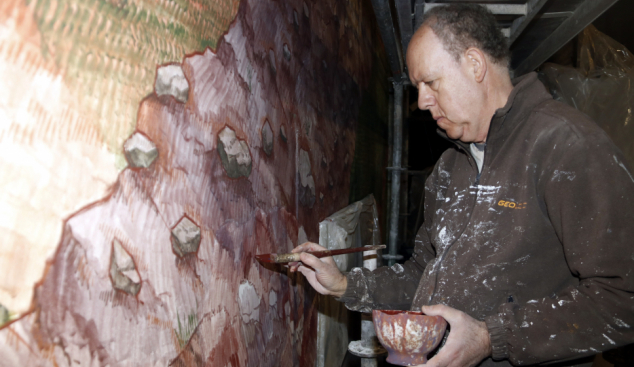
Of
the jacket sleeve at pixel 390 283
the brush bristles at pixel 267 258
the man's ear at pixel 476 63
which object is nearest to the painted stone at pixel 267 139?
the brush bristles at pixel 267 258

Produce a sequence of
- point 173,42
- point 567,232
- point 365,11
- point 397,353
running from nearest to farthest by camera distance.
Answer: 1. point 173,42
2. point 567,232
3. point 397,353
4. point 365,11

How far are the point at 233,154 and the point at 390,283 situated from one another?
0.87 m

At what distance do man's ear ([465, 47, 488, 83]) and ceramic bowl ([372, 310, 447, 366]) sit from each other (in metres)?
0.77

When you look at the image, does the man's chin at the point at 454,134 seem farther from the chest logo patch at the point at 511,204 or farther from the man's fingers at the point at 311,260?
the man's fingers at the point at 311,260

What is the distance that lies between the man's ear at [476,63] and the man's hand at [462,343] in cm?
74

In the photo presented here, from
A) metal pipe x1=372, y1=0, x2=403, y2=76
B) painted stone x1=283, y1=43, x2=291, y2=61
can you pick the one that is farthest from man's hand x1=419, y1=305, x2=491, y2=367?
metal pipe x1=372, y1=0, x2=403, y2=76

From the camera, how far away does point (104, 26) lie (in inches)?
29.9

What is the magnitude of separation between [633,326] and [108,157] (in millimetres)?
1288

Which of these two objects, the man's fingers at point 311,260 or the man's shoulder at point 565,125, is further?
the man's fingers at point 311,260

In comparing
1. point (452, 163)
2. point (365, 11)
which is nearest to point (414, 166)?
point (365, 11)

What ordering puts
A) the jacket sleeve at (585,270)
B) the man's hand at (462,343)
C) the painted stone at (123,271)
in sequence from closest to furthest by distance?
1. the painted stone at (123,271)
2. the jacket sleeve at (585,270)
3. the man's hand at (462,343)

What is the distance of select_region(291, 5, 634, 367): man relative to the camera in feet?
3.48

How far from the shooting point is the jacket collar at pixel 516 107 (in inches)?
50.7

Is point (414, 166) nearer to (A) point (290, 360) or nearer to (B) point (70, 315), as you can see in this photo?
(A) point (290, 360)
